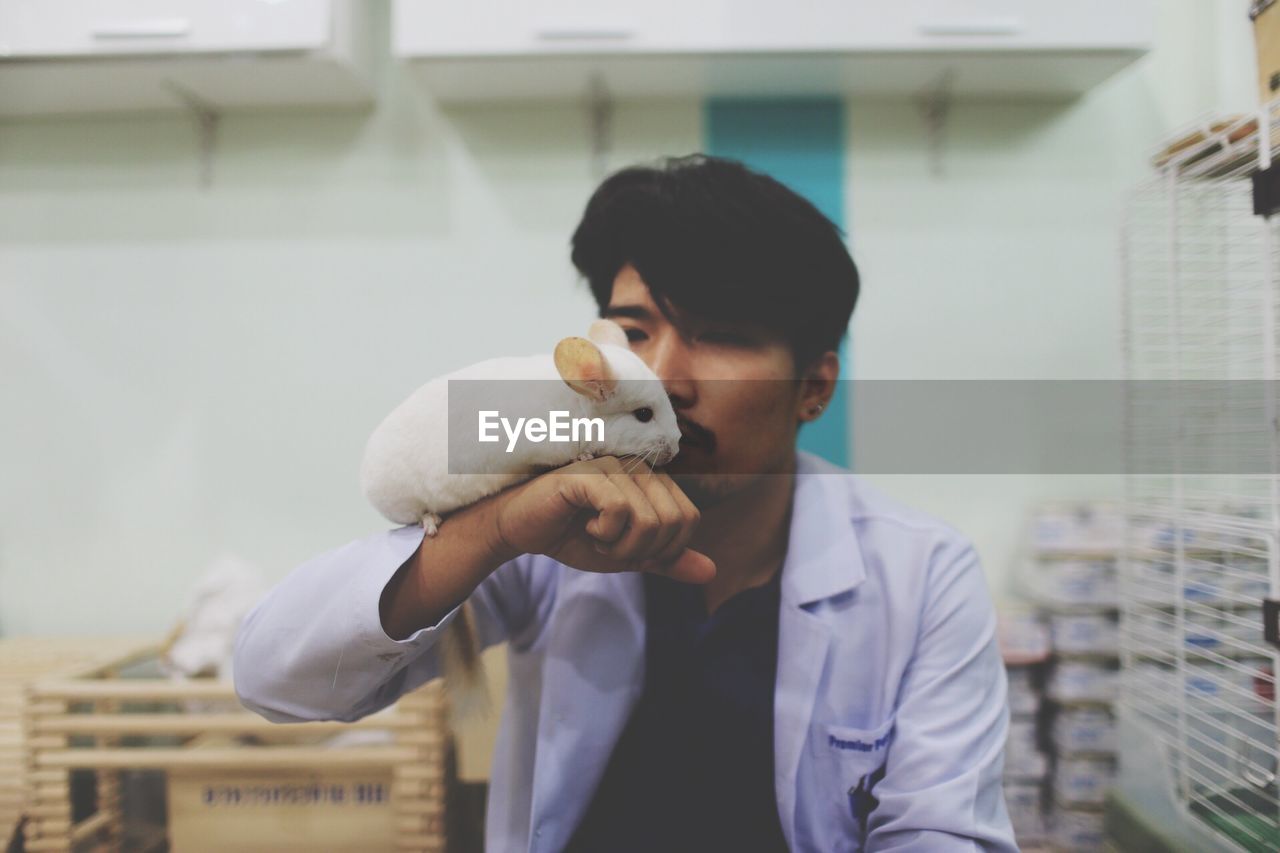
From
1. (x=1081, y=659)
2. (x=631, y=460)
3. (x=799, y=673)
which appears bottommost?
(x=1081, y=659)

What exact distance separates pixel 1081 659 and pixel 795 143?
3.56 feet

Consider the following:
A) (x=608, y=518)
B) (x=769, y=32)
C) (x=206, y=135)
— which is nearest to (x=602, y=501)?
(x=608, y=518)

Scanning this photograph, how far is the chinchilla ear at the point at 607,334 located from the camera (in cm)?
51

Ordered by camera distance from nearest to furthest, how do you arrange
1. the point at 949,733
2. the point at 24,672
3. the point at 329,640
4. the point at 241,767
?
the point at 329,640 < the point at 949,733 < the point at 241,767 < the point at 24,672

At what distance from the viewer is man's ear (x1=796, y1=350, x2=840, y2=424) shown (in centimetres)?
77

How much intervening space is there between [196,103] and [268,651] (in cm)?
122

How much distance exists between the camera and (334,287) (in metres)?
1.33

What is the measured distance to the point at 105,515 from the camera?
4.45 ft

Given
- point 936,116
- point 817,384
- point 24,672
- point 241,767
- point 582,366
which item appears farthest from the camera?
point 936,116

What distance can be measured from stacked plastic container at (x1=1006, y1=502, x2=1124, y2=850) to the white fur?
960 mm

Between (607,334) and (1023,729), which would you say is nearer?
(607,334)

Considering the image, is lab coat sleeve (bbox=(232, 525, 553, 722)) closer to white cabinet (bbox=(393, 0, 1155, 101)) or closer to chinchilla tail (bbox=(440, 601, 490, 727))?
chinchilla tail (bbox=(440, 601, 490, 727))

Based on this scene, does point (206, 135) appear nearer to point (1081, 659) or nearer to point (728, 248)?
point (728, 248)

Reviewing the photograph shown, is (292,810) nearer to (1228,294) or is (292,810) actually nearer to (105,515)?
(105,515)
